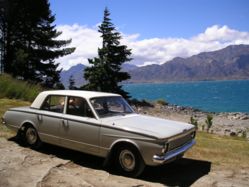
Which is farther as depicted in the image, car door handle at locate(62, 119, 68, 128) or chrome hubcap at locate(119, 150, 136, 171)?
car door handle at locate(62, 119, 68, 128)

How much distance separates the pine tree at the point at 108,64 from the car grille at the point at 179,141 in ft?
88.6

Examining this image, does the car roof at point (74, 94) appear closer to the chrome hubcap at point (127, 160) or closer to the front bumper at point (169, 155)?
the chrome hubcap at point (127, 160)

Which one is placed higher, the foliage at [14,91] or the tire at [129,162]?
the foliage at [14,91]

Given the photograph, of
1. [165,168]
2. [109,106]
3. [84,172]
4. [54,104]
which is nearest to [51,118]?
[54,104]

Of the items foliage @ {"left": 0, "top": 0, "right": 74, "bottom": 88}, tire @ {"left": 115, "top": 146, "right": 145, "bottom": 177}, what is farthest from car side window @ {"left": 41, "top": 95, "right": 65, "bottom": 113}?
foliage @ {"left": 0, "top": 0, "right": 74, "bottom": 88}

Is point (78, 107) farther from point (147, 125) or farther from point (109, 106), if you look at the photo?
point (147, 125)

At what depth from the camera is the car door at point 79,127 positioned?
722cm

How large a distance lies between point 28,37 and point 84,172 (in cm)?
2589

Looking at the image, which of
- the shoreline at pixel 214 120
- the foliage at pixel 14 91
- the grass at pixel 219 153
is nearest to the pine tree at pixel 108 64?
the shoreline at pixel 214 120

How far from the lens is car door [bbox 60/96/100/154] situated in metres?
7.22

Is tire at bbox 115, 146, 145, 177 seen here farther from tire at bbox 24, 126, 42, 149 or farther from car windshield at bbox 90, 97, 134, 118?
tire at bbox 24, 126, 42, 149

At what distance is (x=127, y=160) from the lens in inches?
266

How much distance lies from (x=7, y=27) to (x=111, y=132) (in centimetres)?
2665

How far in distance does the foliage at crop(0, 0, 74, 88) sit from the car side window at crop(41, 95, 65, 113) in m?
21.7
